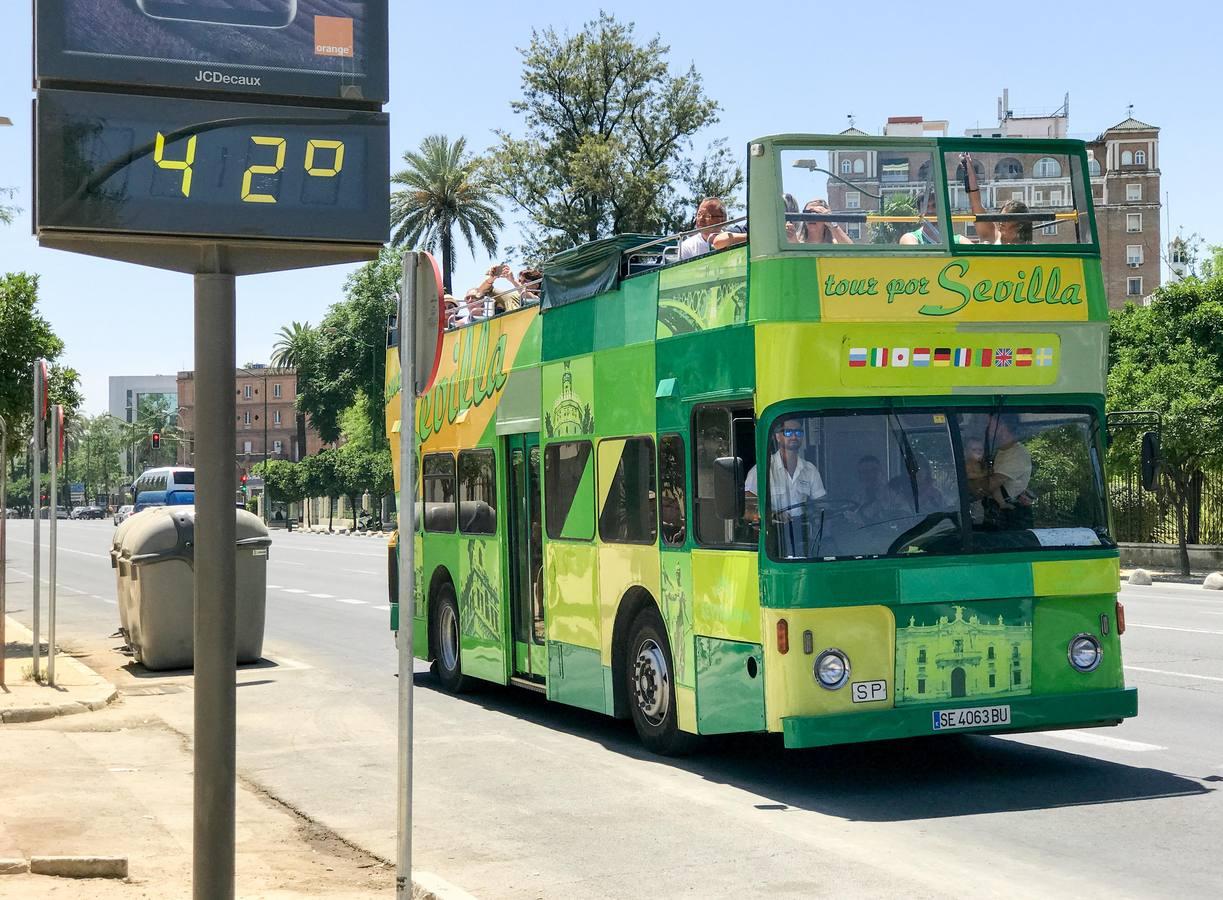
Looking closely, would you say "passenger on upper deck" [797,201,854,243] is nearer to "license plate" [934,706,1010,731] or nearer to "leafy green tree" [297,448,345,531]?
"license plate" [934,706,1010,731]

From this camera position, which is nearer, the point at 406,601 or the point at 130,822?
the point at 406,601

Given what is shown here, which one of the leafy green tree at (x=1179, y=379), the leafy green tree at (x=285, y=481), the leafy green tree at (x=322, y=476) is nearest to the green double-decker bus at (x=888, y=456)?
the leafy green tree at (x=1179, y=379)

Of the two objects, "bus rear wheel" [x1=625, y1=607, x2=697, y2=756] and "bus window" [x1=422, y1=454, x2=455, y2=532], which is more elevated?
"bus window" [x1=422, y1=454, x2=455, y2=532]

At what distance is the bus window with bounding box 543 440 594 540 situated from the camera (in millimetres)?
12383

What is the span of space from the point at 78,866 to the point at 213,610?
7.33 ft

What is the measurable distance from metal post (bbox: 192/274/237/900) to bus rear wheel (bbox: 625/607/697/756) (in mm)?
5025

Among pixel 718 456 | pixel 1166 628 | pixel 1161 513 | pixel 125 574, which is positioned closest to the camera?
pixel 718 456

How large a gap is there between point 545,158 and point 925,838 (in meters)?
49.8

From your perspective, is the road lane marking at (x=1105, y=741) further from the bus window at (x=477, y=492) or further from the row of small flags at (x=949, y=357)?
the bus window at (x=477, y=492)

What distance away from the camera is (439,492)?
1611cm

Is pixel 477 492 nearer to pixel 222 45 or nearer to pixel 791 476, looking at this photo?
pixel 791 476

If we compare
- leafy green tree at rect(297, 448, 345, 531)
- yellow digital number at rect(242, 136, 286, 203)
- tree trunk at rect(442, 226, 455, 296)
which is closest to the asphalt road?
yellow digital number at rect(242, 136, 286, 203)

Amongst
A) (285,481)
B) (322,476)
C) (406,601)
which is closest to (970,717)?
(406,601)

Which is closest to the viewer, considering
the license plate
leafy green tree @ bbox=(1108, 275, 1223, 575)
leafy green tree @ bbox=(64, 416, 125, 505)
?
the license plate
